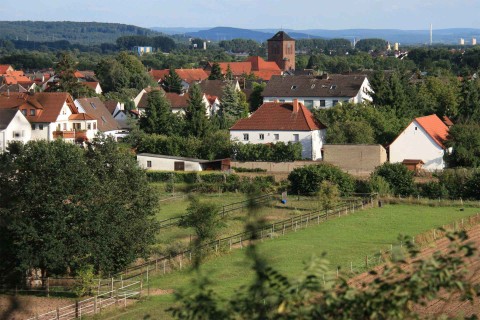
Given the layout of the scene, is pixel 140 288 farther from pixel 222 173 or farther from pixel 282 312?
pixel 222 173

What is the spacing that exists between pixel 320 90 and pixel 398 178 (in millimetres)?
19145

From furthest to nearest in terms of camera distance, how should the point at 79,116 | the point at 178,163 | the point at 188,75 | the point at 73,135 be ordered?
the point at 188,75
the point at 79,116
the point at 73,135
the point at 178,163

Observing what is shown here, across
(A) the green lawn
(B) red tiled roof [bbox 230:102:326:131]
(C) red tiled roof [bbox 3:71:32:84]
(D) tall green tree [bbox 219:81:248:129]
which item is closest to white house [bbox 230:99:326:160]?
(B) red tiled roof [bbox 230:102:326:131]

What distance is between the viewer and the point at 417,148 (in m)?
35.5

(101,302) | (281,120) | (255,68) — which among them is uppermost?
(255,68)

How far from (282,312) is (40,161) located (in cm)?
1424

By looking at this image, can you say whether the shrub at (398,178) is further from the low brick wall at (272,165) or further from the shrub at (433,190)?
the low brick wall at (272,165)

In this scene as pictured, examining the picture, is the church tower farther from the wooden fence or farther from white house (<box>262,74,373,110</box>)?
the wooden fence

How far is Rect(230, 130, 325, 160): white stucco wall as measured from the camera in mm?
37875

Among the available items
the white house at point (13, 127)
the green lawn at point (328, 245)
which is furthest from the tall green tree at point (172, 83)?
the green lawn at point (328, 245)

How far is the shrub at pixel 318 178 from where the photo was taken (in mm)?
31625

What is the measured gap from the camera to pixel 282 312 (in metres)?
6.42

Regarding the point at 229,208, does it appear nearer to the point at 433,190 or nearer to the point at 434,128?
Result: the point at 433,190

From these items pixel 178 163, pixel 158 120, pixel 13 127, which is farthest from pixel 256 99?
pixel 178 163
